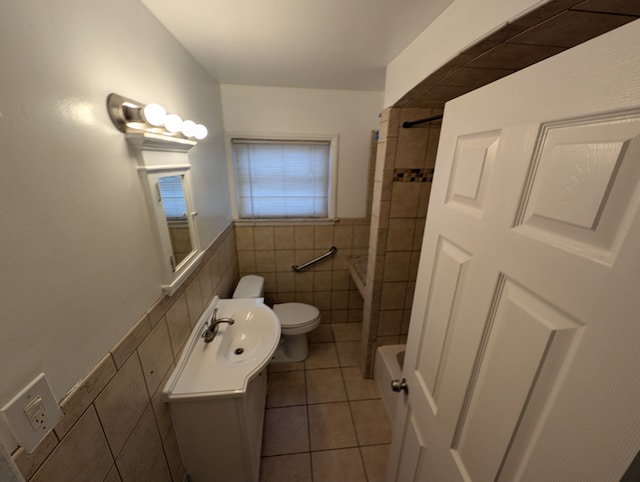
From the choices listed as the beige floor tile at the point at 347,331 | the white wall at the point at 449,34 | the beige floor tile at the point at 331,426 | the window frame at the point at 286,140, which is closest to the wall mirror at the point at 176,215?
the window frame at the point at 286,140

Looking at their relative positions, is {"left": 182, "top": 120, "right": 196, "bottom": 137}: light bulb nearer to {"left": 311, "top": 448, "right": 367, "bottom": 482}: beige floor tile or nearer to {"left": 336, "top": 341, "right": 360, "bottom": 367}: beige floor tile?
{"left": 311, "top": 448, "right": 367, "bottom": 482}: beige floor tile

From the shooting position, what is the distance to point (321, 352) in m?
2.36

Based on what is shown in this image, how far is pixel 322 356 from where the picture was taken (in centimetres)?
231

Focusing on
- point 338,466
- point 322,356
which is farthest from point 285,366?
point 338,466

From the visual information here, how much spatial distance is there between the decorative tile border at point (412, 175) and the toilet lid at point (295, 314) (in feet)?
4.39

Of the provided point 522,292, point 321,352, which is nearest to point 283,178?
point 321,352

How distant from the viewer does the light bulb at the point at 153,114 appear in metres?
0.81

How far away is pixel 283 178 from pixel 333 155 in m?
0.49

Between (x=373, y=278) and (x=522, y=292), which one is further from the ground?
(x=522, y=292)

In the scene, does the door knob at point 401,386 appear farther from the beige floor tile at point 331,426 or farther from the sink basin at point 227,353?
the beige floor tile at point 331,426

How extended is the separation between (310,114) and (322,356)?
2163mm

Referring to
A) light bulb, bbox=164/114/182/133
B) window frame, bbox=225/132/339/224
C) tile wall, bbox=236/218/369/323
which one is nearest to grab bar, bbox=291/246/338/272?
tile wall, bbox=236/218/369/323

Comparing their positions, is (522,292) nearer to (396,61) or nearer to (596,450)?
(596,450)

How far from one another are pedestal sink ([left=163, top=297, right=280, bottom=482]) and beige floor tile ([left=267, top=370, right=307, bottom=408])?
0.46 m
